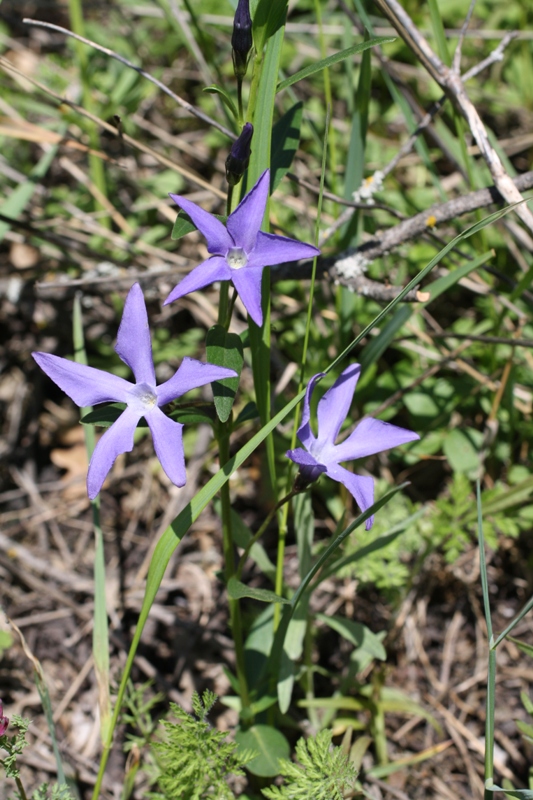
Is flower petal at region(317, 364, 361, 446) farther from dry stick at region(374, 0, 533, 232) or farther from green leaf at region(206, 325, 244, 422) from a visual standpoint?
dry stick at region(374, 0, 533, 232)

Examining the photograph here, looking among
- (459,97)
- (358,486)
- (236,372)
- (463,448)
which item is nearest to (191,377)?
(236,372)

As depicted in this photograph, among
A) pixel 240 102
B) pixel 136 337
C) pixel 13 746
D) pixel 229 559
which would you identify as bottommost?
pixel 13 746

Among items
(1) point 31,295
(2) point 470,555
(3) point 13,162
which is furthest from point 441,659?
(3) point 13,162

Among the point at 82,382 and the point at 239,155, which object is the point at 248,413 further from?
the point at 239,155

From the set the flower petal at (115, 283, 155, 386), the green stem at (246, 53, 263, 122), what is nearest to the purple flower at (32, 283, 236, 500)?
the flower petal at (115, 283, 155, 386)

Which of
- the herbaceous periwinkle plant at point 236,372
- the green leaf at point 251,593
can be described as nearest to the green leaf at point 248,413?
the herbaceous periwinkle plant at point 236,372
